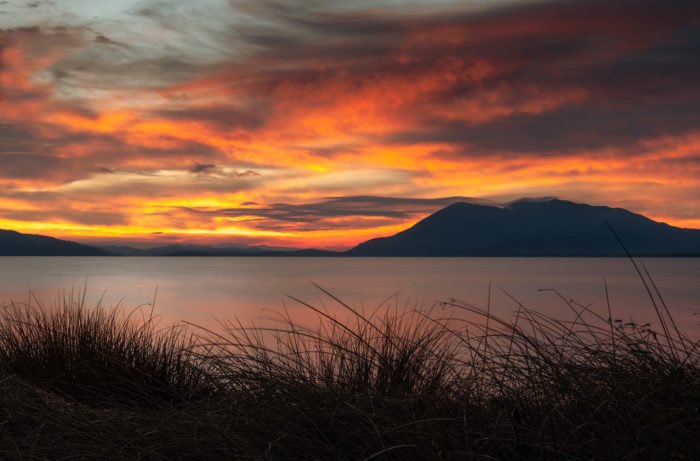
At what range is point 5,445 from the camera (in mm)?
3293

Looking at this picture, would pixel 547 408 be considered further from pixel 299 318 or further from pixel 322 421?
pixel 299 318

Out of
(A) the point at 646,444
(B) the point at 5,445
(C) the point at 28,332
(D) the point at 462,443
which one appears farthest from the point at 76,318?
(A) the point at 646,444

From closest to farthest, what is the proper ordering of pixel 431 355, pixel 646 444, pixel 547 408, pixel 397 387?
pixel 646 444 < pixel 547 408 < pixel 397 387 < pixel 431 355

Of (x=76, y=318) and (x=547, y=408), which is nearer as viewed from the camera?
(x=547, y=408)

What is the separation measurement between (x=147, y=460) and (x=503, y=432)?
6.15 feet

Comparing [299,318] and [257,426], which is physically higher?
[257,426]

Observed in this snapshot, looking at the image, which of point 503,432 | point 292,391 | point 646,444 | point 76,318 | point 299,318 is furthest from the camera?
point 299,318

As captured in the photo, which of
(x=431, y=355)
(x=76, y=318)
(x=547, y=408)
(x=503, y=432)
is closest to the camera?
(x=503, y=432)

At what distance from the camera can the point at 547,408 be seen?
10.6 feet

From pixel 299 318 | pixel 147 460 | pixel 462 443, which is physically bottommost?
pixel 299 318

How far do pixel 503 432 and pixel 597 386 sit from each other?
1.00 m

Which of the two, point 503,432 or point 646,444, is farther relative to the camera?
point 503,432

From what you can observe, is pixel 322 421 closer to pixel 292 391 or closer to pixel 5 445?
pixel 292 391

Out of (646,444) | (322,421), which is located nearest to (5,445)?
(322,421)
